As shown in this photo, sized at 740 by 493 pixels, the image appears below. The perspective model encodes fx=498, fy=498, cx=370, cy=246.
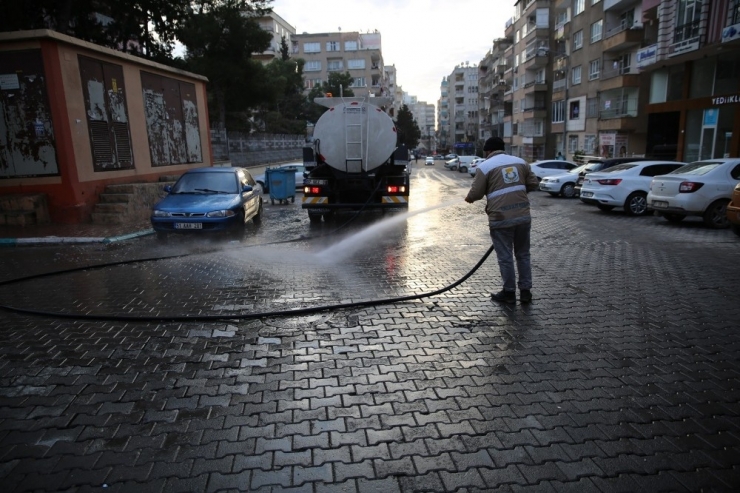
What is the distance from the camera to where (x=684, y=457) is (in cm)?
295

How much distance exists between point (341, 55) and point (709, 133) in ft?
238

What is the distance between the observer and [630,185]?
561 inches

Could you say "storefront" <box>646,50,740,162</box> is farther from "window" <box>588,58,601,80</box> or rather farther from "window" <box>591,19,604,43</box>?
"window" <box>591,19,604,43</box>

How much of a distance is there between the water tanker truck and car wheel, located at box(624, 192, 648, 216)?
21.7 feet

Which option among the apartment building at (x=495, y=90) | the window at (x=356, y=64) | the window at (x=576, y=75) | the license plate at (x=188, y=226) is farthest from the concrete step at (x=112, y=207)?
the window at (x=356, y=64)

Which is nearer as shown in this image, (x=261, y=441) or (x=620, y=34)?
(x=261, y=441)

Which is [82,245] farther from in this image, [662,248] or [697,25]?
[697,25]

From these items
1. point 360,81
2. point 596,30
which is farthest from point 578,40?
point 360,81

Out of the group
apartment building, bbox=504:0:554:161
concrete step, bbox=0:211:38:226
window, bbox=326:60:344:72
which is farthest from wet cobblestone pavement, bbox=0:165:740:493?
window, bbox=326:60:344:72

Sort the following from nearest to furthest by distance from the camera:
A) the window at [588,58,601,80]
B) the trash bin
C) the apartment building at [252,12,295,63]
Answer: the trash bin
the window at [588,58,601,80]
the apartment building at [252,12,295,63]

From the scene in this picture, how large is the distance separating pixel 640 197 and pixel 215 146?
61.8 feet

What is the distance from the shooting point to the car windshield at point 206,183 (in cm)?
1148

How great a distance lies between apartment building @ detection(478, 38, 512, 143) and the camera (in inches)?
2704

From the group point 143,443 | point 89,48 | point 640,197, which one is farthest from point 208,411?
point 640,197
